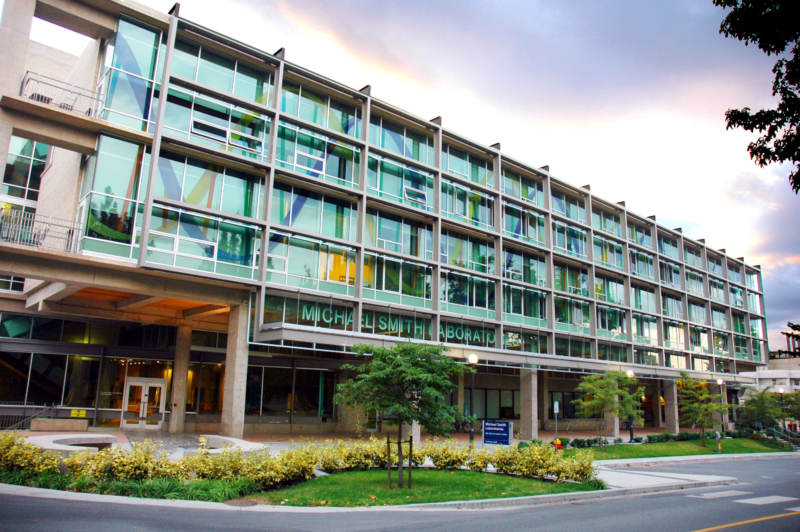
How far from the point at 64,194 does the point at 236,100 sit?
9178 mm

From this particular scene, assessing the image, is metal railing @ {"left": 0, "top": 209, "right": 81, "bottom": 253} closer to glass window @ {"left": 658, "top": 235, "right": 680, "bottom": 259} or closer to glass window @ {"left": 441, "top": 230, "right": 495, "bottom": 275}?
glass window @ {"left": 441, "top": 230, "right": 495, "bottom": 275}

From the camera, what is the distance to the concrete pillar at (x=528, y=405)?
122 ft

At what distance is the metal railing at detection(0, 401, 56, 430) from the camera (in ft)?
90.9

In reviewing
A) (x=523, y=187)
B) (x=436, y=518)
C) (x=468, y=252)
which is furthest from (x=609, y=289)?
(x=436, y=518)

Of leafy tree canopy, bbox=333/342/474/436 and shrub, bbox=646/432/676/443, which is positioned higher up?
leafy tree canopy, bbox=333/342/474/436

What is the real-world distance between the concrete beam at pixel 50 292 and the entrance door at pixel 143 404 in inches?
240

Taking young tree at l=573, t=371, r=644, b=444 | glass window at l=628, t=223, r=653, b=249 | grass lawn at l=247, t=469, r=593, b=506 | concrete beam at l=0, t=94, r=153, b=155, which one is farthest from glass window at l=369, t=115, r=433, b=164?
glass window at l=628, t=223, r=653, b=249

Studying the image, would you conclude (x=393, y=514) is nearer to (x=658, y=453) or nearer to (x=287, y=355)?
(x=287, y=355)

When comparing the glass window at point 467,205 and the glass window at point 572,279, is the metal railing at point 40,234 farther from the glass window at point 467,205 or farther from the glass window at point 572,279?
the glass window at point 572,279

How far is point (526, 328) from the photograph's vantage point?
41250mm

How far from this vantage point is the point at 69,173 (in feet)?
89.1

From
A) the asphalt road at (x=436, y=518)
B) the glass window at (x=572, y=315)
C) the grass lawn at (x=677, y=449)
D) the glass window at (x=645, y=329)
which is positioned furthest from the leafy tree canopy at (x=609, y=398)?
the glass window at (x=645, y=329)

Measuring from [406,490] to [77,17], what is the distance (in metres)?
23.0

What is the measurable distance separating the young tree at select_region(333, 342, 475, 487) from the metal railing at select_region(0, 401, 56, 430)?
2022 centimetres
